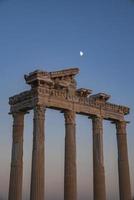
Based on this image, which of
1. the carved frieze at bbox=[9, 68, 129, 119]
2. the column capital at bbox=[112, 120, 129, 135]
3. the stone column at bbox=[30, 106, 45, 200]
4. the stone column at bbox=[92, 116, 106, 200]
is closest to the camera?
the stone column at bbox=[30, 106, 45, 200]

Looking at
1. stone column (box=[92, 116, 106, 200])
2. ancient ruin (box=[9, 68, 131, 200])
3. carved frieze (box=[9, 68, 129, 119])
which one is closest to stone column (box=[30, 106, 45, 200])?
ancient ruin (box=[9, 68, 131, 200])

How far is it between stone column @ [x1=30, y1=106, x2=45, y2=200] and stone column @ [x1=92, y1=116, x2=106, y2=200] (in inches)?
311

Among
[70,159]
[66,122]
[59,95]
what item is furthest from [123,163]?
[59,95]

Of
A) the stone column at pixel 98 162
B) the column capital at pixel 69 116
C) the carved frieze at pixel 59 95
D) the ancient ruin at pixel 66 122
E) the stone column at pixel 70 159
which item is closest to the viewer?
the ancient ruin at pixel 66 122

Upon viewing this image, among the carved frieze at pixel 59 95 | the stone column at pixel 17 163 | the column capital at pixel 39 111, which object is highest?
the carved frieze at pixel 59 95

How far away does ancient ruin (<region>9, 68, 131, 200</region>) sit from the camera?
40.5 meters

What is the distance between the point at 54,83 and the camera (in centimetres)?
4303

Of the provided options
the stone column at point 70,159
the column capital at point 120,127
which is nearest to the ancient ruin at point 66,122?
the stone column at point 70,159

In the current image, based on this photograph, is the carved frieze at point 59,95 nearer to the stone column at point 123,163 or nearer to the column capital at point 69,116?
the column capital at point 69,116

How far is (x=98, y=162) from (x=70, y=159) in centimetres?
429

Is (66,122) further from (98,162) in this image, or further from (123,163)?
(123,163)

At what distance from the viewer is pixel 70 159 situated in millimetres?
42938

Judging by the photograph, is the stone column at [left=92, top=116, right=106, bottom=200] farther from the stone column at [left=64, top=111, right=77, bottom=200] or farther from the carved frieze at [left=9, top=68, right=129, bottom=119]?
the stone column at [left=64, top=111, right=77, bottom=200]

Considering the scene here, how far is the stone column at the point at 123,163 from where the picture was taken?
48.2 meters
